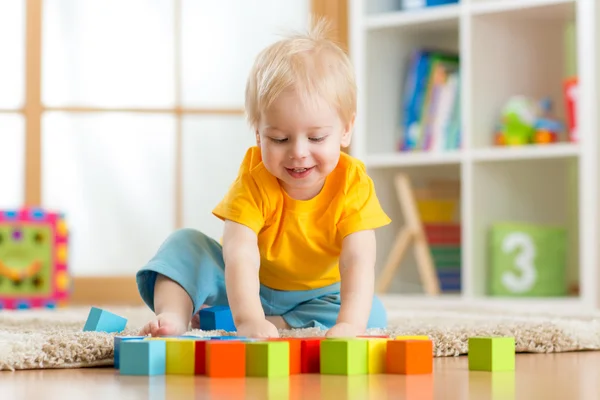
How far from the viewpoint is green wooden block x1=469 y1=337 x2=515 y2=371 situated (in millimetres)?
965

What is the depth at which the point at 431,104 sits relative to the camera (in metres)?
2.80

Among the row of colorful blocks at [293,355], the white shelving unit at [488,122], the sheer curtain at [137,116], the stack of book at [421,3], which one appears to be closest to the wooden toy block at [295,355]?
the row of colorful blocks at [293,355]

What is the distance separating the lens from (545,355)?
1.19 m

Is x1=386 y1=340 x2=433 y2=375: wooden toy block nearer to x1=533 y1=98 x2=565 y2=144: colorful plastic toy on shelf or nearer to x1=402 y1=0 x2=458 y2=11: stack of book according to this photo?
x1=533 y1=98 x2=565 y2=144: colorful plastic toy on shelf

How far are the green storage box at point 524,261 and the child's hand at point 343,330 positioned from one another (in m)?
1.53

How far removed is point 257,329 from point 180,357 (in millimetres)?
168

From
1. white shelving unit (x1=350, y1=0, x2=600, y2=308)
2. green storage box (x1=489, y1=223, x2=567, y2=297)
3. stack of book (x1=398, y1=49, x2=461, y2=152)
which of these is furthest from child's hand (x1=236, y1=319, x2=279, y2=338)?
stack of book (x1=398, y1=49, x2=461, y2=152)

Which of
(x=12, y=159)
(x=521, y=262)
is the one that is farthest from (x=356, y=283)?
(x=12, y=159)

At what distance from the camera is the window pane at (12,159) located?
299 cm

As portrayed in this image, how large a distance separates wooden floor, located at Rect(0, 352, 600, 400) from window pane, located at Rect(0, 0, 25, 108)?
7.22 feet

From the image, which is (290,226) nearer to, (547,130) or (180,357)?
(180,357)

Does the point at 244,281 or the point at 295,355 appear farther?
the point at 244,281

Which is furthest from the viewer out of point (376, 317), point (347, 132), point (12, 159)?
point (12, 159)

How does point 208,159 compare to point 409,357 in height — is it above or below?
above
